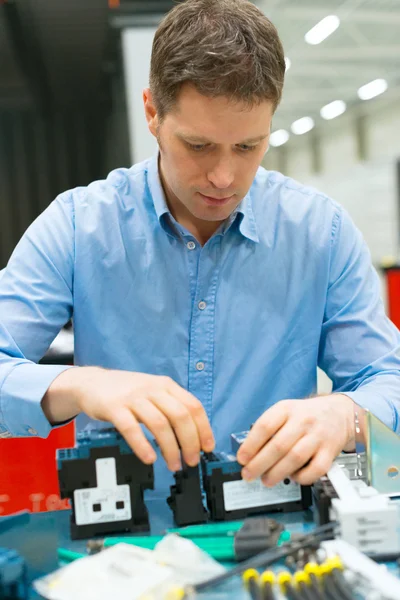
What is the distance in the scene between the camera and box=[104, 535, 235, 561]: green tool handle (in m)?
0.76

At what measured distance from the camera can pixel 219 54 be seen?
990mm

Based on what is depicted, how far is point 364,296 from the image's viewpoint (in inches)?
50.1

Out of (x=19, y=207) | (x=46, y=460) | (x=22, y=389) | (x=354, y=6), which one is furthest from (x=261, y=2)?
(x=22, y=389)

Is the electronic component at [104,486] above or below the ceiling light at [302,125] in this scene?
below

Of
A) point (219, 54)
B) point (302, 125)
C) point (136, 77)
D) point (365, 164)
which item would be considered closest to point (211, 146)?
point (219, 54)

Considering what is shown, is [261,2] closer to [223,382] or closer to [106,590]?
[223,382]

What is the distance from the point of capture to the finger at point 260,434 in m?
0.86

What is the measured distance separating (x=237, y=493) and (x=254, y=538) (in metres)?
0.12

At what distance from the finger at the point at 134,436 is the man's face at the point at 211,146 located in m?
0.41

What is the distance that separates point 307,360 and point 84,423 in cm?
46

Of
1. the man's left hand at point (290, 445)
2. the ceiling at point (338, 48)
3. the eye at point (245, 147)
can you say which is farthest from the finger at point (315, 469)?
the ceiling at point (338, 48)

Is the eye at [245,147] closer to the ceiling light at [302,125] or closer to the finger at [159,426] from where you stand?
the finger at [159,426]

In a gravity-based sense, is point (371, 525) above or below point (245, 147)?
below

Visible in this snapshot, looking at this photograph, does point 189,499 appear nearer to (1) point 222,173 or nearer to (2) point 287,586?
(2) point 287,586
